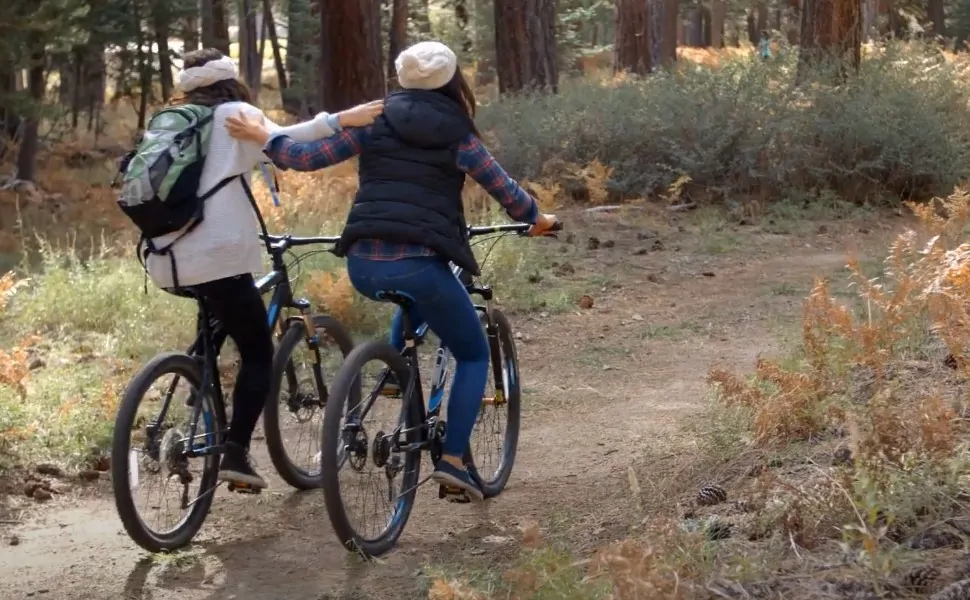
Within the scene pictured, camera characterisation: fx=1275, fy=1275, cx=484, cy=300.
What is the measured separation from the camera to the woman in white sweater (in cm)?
521

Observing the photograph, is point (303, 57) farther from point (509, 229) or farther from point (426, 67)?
point (426, 67)

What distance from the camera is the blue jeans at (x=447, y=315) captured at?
5172 millimetres

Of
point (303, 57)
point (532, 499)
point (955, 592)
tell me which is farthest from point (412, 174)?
point (303, 57)

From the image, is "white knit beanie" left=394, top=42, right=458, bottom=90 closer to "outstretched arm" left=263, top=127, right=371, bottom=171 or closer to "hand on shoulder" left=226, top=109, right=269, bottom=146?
"outstretched arm" left=263, top=127, right=371, bottom=171

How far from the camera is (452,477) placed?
18.2 ft

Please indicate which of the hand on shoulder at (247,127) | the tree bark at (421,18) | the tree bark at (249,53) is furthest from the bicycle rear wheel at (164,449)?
the tree bark at (421,18)

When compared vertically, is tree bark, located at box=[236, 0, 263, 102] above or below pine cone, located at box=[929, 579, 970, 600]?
above

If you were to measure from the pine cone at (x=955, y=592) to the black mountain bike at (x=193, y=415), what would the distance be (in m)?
3.08

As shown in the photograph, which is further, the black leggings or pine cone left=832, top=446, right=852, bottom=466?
the black leggings

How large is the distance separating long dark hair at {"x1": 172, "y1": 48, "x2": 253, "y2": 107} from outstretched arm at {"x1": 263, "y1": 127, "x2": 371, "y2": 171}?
358mm

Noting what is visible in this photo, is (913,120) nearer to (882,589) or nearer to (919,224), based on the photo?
(919,224)

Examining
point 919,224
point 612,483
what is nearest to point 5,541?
point 612,483

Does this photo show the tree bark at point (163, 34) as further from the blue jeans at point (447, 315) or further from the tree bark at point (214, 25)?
the blue jeans at point (447, 315)

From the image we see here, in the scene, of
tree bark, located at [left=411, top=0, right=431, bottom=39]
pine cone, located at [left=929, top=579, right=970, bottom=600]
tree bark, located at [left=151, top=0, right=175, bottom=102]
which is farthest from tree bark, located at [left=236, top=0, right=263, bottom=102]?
pine cone, located at [left=929, top=579, right=970, bottom=600]
